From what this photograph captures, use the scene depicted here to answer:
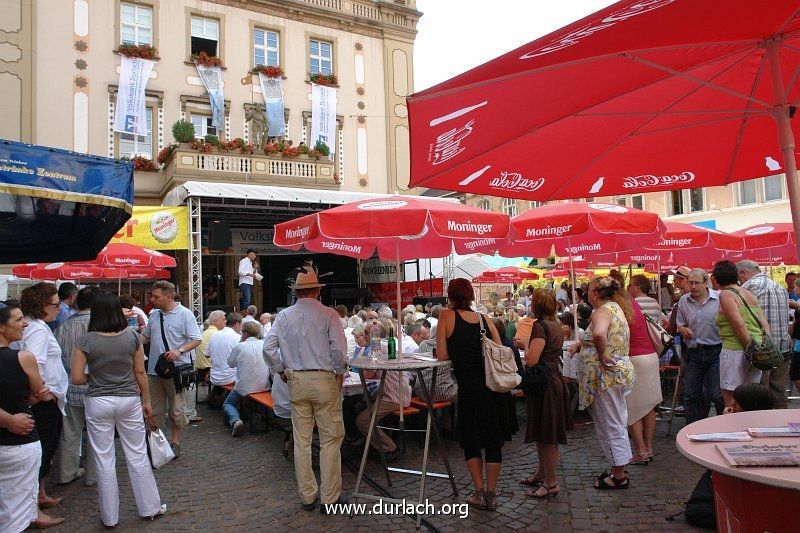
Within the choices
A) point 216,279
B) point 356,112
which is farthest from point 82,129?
point 356,112

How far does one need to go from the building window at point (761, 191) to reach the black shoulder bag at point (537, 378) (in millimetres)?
24785

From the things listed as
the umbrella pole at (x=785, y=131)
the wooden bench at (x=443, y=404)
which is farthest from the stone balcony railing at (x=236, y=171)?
the umbrella pole at (x=785, y=131)

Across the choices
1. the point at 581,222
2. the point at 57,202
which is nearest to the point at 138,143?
the point at 57,202

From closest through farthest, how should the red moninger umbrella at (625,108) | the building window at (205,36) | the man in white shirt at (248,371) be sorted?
the red moninger umbrella at (625,108), the man in white shirt at (248,371), the building window at (205,36)

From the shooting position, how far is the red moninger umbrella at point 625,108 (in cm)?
218

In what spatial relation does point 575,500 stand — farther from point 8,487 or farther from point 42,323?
point 42,323

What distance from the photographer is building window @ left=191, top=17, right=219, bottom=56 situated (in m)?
19.9

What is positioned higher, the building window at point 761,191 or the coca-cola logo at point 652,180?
the building window at point 761,191

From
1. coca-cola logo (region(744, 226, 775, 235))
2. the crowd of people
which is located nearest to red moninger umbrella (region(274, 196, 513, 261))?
the crowd of people

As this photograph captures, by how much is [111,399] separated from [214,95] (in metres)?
17.6

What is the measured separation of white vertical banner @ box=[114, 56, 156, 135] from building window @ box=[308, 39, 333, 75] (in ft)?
20.7

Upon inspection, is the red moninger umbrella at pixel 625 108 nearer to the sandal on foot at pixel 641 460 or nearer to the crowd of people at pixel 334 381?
the crowd of people at pixel 334 381

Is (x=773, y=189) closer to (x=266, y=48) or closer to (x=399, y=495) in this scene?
(x=266, y=48)

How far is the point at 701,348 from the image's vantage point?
18.6ft
